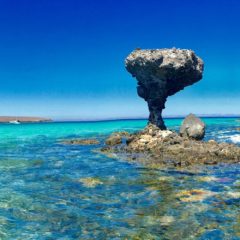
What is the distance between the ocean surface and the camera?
45.6 feet

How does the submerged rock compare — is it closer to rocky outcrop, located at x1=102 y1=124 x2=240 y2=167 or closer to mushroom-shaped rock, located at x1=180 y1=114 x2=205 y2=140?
rocky outcrop, located at x1=102 y1=124 x2=240 y2=167

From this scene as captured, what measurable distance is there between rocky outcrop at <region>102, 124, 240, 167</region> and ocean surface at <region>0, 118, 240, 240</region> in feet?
8.06

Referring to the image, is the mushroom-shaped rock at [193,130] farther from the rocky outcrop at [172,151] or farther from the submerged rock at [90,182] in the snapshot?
the submerged rock at [90,182]

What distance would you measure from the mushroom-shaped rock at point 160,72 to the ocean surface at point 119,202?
20709 mm

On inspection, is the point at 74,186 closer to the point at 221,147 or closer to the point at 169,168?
the point at 169,168

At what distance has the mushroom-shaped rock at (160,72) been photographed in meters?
46.6

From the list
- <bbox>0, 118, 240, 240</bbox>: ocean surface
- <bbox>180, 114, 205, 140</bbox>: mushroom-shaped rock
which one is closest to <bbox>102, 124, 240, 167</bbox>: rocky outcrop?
<bbox>0, 118, 240, 240</bbox>: ocean surface

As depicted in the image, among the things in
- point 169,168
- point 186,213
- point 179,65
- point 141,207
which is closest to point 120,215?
point 141,207

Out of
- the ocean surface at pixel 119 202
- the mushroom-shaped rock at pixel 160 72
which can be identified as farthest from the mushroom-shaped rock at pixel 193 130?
the ocean surface at pixel 119 202

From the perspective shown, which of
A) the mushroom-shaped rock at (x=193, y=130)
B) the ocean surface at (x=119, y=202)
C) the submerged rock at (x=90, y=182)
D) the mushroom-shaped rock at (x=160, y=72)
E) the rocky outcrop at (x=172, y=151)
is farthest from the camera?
the mushroom-shaped rock at (x=160, y=72)

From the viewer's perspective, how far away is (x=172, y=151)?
3491cm

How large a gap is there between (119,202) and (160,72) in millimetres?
31463

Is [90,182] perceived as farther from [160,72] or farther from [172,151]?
[160,72]

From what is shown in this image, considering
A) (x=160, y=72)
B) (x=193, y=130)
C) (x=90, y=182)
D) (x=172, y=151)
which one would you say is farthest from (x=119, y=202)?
(x=160, y=72)
